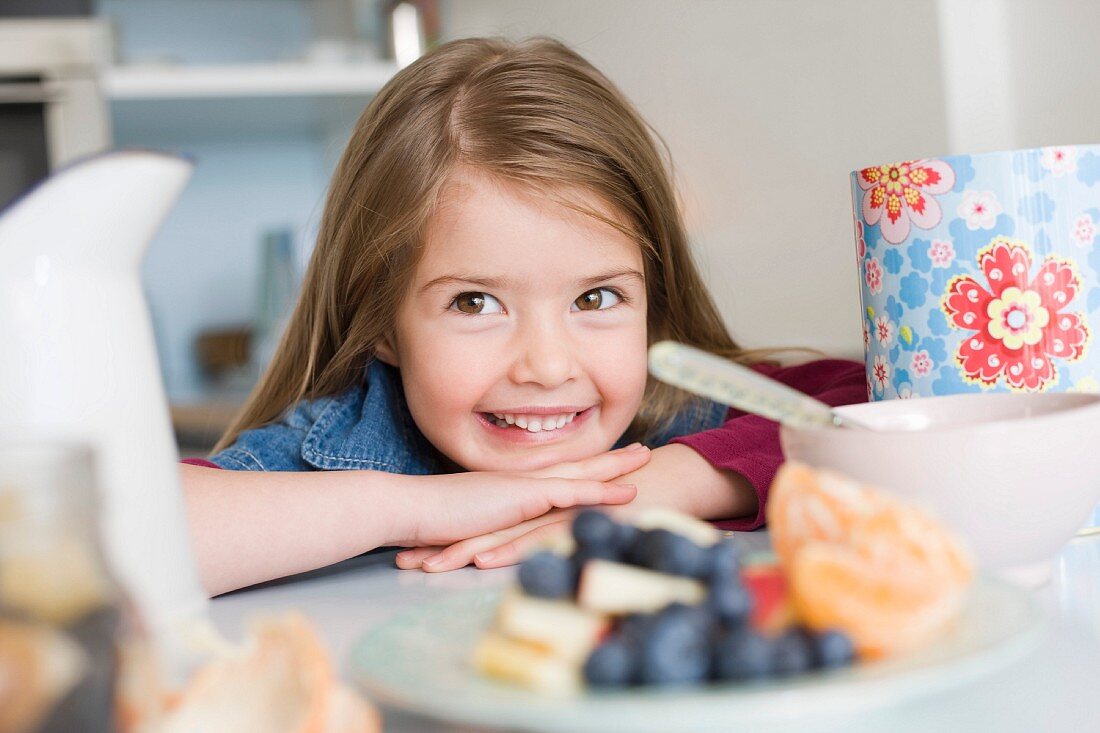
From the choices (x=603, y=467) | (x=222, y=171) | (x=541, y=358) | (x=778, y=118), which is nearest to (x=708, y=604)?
(x=603, y=467)

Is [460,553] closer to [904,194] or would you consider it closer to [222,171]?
[904,194]

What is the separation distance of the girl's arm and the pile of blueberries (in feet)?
1.39

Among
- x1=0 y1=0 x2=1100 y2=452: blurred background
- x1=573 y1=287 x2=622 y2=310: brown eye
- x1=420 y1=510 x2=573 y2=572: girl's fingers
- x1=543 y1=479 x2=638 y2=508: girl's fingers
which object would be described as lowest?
x1=420 y1=510 x2=573 y2=572: girl's fingers

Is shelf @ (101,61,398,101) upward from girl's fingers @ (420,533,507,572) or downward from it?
upward

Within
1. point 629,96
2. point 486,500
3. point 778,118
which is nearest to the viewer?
point 486,500

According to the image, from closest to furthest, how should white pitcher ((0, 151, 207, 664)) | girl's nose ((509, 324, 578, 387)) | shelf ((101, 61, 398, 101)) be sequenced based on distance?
1. white pitcher ((0, 151, 207, 664))
2. girl's nose ((509, 324, 578, 387))
3. shelf ((101, 61, 398, 101))

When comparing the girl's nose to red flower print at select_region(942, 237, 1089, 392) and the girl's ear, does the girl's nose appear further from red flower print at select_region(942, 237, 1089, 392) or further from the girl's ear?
red flower print at select_region(942, 237, 1089, 392)

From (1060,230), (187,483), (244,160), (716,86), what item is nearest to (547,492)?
(187,483)

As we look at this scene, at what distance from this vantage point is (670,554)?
0.40m

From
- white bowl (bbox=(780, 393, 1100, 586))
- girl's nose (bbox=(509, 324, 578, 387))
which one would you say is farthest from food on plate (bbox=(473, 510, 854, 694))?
girl's nose (bbox=(509, 324, 578, 387))

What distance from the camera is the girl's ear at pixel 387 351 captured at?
1.19 m

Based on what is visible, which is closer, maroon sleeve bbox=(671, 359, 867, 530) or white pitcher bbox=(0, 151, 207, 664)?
white pitcher bbox=(0, 151, 207, 664)

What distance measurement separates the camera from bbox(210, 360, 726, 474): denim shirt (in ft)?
3.64

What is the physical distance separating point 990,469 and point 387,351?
761 millimetres
